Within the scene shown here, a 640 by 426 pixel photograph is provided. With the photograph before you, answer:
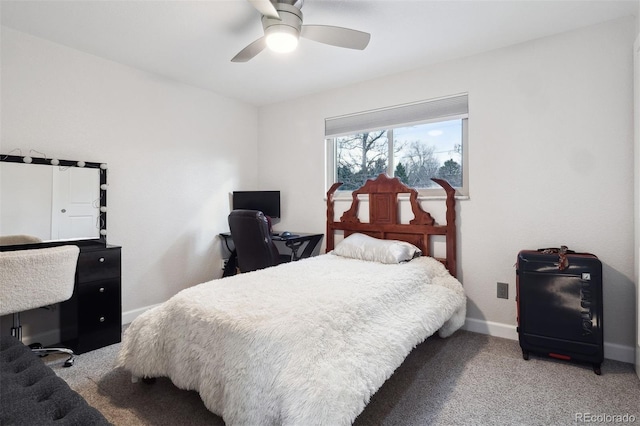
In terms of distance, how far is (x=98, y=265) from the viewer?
8.67ft

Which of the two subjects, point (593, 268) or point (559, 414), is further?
point (593, 268)

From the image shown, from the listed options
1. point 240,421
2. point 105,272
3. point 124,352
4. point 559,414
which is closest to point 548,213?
point 559,414

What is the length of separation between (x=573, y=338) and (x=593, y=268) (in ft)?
1.61

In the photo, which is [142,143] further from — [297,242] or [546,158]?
[546,158]

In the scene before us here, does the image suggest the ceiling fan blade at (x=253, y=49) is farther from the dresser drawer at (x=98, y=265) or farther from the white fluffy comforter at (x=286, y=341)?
the dresser drawer at (x=98, y=265)

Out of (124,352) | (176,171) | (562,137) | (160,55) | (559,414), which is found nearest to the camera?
(559,414)

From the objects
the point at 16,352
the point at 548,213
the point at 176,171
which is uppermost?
the point at 176,171

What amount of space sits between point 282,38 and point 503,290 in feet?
8.47

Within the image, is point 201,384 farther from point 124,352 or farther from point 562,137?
point 562,137

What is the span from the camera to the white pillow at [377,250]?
2.87 meters

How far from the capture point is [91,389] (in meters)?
2.01

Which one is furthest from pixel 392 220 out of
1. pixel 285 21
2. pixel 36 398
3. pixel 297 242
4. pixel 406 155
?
pixel 36 398

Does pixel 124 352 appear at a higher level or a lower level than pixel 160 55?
lower

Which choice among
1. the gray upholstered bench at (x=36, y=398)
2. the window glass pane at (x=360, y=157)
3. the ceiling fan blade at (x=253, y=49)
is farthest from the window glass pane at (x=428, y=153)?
the gray upholstered bench at (x=36, y=398)
